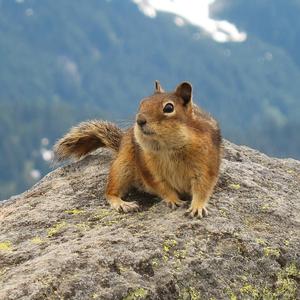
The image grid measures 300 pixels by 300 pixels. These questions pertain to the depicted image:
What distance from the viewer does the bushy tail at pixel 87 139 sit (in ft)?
31.2

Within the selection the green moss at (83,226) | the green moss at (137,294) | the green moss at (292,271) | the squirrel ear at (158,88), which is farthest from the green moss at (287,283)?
the squirrel ear at (158,88)

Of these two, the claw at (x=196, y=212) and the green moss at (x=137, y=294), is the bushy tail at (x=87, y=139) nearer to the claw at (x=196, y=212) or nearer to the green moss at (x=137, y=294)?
the claw at (x=196, y=212)

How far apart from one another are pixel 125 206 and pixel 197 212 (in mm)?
914

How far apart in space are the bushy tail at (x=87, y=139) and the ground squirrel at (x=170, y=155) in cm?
119

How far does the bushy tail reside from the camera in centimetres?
951

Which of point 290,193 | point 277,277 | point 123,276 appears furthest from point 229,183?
point 123,276

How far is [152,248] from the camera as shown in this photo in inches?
247

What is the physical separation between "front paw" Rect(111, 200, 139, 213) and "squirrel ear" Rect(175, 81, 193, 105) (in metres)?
1.29

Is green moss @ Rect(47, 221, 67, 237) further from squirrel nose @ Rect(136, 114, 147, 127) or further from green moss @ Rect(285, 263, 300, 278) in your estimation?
green moss @ Rect(285, 263, 300, 278)

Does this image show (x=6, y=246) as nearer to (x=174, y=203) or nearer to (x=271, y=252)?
(x=174, y=203)

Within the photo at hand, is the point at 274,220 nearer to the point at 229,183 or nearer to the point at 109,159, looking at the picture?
the point at 229,183

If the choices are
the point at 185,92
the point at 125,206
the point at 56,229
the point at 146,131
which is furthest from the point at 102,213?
the point at 185,92

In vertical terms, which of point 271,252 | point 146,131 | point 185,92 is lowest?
point 271,252

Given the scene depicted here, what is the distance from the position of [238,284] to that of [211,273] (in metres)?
0.27
